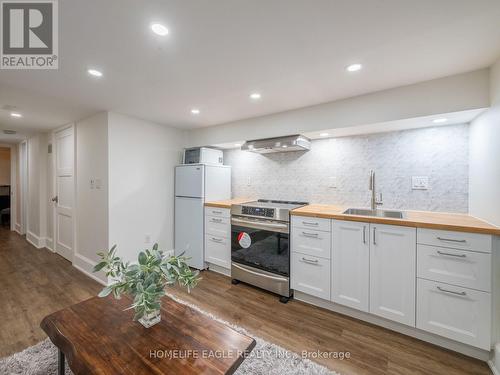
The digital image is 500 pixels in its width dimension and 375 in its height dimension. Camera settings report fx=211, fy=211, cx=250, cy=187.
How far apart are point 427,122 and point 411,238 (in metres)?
1.17

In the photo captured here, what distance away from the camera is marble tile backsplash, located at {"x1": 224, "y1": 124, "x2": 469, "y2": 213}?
210cm

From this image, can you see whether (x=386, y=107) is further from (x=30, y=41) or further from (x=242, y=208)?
(x=30, y=41)

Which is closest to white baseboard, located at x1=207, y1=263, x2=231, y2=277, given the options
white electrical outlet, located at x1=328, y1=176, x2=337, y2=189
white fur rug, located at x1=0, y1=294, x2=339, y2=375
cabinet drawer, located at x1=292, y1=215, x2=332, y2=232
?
cabinet drawer, located at x1=292, y1=215, x2=332, y2=232

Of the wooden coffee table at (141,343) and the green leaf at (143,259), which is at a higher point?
the green leaf at (143,259)

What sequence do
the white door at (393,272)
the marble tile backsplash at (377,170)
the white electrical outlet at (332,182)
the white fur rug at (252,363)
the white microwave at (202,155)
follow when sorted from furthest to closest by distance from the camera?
the white microwave at (202,155)
the white electrical outlet at (332,182)
the marble tile backsplash at (377,170)
the white door at (393,272)
the white fur rug at (252,363)

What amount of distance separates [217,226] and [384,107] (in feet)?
7.93

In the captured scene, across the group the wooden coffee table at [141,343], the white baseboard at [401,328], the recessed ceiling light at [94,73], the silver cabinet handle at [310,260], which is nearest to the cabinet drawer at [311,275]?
the silver cabinet handle at [310,260]

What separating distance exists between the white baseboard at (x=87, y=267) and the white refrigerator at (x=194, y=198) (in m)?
1.02

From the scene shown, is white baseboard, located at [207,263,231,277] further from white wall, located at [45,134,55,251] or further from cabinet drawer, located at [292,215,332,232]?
white wall, located at [45,134,55,251]

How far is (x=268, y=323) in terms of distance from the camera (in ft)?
6.52

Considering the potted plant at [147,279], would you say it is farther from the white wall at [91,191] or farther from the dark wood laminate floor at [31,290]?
the white wall at [91,191]

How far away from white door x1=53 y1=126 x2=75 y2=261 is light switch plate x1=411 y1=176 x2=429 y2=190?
4.59 m

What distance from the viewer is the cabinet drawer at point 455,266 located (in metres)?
1.52

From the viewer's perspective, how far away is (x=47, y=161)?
4117 millimetres
